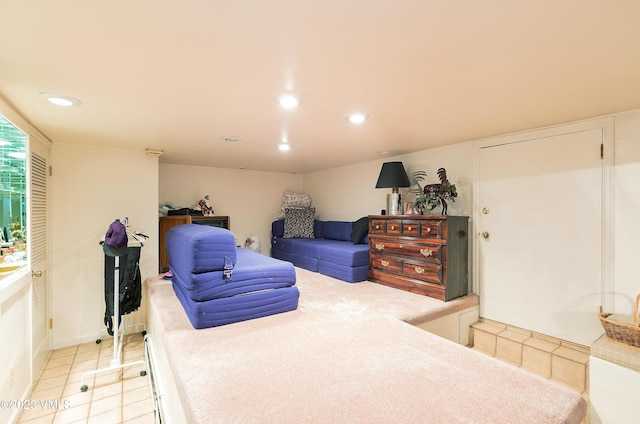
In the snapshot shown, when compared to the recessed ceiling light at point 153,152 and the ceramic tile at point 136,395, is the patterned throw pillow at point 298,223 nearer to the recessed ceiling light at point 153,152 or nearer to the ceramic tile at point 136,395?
the recessed ceiling light at point 153,152

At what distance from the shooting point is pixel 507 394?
1.25 m

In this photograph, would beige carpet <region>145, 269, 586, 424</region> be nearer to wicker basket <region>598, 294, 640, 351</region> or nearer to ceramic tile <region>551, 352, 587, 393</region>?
wicker basket <region>598, 294, 640, 351</region>

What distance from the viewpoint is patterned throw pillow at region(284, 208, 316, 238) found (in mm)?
5000

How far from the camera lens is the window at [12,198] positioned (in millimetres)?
2012

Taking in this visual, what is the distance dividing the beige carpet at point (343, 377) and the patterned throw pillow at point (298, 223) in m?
2.85

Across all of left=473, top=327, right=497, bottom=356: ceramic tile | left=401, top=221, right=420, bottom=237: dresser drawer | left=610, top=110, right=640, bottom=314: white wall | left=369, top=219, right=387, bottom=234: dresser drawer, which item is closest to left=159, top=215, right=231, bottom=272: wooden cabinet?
left=369, top=219, right=387, bottom=234: dresser drawer

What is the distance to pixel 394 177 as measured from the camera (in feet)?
11.2

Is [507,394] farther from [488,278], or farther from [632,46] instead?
[488,278]

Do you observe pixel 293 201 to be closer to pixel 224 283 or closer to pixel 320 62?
pixel 224 283

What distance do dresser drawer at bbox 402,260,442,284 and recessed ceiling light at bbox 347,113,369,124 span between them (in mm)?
1543

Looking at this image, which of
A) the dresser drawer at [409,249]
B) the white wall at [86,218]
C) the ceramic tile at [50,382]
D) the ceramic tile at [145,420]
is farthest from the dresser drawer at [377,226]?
the ceramic tile at [50,382]

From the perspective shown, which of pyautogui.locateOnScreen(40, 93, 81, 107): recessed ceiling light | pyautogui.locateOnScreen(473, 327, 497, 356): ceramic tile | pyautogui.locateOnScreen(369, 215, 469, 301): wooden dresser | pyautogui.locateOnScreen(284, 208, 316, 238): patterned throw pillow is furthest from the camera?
pyautogui.locateOnScreen(284, 208, 316, 238): patterned throw pillow

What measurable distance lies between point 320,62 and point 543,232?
2.48 m

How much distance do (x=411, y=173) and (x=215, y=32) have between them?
9.69ft
